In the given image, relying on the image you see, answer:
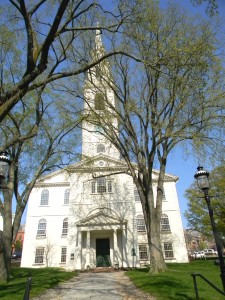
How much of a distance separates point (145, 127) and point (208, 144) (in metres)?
3.84

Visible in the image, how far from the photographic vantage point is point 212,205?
2905cm

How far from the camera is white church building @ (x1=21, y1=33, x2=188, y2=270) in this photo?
78.0 feet

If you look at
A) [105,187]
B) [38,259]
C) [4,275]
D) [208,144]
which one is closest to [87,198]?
[105,187]

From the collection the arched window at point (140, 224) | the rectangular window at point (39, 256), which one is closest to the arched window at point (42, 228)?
the rectangular window at point (39, 256)

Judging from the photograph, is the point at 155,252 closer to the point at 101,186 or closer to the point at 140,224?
the point at 101,186

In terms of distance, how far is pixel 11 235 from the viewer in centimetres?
1419

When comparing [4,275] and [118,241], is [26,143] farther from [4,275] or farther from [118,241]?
[118,241]

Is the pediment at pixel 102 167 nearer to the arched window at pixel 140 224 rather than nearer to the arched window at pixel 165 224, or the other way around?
the arched window at pixel 165 224

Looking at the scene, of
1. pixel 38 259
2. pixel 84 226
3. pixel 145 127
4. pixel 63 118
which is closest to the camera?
pixel 145 127

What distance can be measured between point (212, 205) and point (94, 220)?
46.8 feet

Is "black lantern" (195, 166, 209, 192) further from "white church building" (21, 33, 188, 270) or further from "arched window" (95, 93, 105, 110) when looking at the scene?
"white church building" (21, 33, 188, 270)

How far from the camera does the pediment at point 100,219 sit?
2405 centimetres

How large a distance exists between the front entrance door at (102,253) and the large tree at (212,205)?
35.9 ft

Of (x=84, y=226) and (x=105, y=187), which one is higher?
Result: (x=105, y=187)
